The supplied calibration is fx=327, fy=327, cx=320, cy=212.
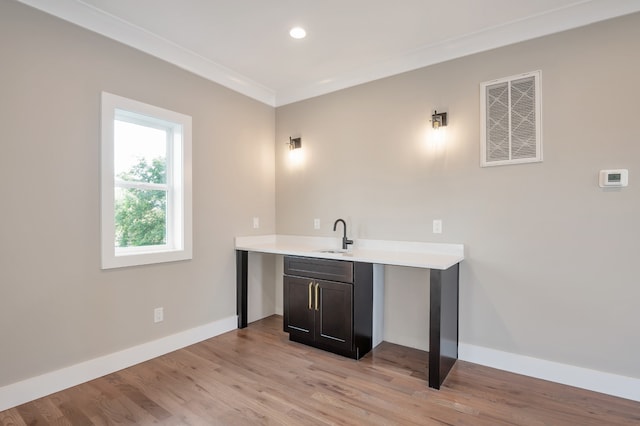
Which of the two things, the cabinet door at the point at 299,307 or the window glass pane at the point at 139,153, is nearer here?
the window glass pane at the point at 139,153

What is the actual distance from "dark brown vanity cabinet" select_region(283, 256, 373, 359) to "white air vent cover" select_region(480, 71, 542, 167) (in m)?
1.44

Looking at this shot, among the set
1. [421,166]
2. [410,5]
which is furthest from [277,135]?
[410,5]

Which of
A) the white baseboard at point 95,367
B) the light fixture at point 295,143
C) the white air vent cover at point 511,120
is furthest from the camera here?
the light fixture at point 295,143

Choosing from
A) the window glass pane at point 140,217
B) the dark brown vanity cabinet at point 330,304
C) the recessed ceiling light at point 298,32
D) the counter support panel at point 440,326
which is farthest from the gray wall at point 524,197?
the window glass pane at point 140,217

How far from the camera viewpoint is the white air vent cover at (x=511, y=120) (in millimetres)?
2508

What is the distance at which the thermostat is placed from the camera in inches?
87.1

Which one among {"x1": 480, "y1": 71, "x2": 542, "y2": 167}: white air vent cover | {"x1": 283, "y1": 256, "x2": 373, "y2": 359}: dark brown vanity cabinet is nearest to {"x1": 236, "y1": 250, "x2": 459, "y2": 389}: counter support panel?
{"x1": 283, "y1": 256, "x2": 373, "y2": 359}: dark brown vanity cabinet

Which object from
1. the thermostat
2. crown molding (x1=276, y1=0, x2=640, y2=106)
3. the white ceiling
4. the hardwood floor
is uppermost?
the white ceiling

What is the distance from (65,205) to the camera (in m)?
2.33

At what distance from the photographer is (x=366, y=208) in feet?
11.0

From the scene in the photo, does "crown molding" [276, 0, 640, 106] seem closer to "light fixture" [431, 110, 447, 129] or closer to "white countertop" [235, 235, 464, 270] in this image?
"light fixture" [431, 110, 447, 129]

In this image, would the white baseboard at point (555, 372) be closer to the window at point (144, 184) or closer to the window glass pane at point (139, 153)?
the window at point (144, 184)

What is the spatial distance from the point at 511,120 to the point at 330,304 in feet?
6.95

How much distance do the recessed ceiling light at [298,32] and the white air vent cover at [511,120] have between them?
154cm
